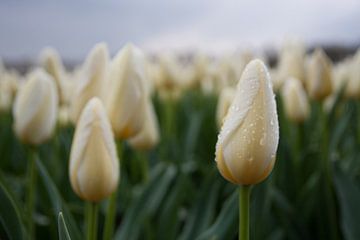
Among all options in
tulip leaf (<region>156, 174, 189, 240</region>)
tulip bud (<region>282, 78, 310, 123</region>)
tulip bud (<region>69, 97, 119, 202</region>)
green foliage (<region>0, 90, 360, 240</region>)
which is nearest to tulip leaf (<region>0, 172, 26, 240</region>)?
green foliage (<region>0, 90, 360, 240</region>)

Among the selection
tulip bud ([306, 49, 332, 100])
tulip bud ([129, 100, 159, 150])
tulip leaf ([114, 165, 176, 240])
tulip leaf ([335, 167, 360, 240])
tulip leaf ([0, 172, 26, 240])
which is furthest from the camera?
tulip bud ([306, 49, 332, 100])

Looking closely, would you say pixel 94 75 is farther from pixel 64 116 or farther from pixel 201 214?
pixel 64 116

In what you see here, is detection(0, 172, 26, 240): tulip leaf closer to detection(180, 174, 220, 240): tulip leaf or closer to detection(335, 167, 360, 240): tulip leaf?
detection(180, 174, 220, 240): tulip leaf

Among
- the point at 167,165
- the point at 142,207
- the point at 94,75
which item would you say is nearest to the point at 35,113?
the point at 94,75

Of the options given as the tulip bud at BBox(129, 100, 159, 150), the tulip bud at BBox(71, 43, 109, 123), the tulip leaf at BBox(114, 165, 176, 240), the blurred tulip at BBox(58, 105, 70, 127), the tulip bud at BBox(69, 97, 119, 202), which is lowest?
the tulip leaf at BBox(114, 165, 176, 240)

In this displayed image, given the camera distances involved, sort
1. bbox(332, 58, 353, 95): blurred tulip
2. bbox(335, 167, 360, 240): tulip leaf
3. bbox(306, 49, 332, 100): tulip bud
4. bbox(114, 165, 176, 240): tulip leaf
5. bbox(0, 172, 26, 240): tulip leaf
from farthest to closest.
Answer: bbox(332, 58, 353, 95): blurred tulip
bbox(306, 49, 332, 100): tulip bud
bbox(335, 167, 360, 240): tulip leaf
bbox(114, 165, 176, 240): tulip leaf
bbox(0, 172, 26, 240): tulip leaf

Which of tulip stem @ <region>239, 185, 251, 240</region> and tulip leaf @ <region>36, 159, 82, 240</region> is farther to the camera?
tulip leaf @ <region>36, 159, 82, 240</region>
